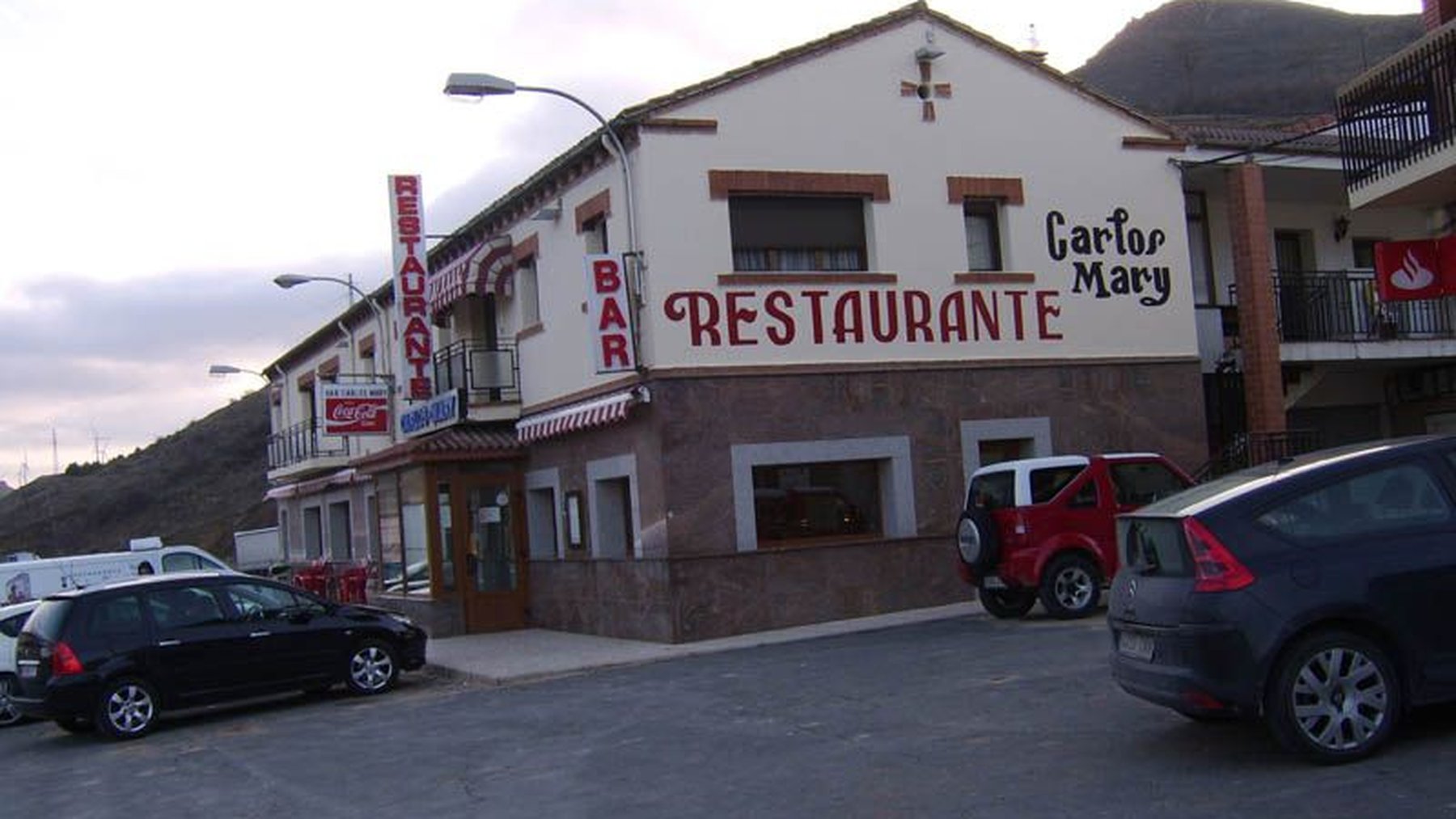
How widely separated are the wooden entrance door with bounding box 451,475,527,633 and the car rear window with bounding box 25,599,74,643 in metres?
8.05

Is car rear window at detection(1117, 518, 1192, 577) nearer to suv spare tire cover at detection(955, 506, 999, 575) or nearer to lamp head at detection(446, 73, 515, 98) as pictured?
suv spare tire cover at detection(955, 506, 999, 575)

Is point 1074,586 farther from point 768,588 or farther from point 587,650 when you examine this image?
point 587,650

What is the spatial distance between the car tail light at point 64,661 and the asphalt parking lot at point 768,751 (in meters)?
0.80

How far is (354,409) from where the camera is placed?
2662 centimetres

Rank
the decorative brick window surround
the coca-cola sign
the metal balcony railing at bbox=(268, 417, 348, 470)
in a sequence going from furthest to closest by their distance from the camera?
the metal balcony railing at bbox=(268, 417, 348, 470) → the coca-cola sign → the decorative brick window surround

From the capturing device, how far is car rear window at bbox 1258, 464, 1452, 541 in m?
7.42

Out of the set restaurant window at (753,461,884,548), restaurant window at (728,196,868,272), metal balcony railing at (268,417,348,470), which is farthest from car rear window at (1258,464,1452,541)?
metal balcony railing at (268,417,348,470)

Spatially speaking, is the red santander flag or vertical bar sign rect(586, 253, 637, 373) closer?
vertical bar sign rect(586, 253, 637, 373)

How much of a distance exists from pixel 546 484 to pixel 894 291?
647 cm

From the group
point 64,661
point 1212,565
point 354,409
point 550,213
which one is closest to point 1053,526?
point 1212,565

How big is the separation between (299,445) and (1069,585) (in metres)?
26.4

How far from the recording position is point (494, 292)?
72.6ft

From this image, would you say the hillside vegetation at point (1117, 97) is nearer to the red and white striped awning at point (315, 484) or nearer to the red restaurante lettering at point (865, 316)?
the red and white striped awning at point (315, 484)

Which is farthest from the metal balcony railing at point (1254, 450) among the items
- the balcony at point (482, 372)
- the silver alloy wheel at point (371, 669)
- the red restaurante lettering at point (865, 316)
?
the silver alloy wheel at point (371, 669)
